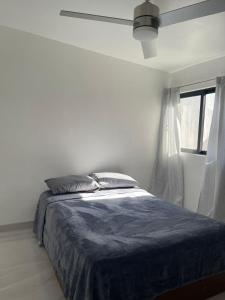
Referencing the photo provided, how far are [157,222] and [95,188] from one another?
105 cm

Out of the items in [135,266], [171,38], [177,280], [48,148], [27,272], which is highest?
[171,38]

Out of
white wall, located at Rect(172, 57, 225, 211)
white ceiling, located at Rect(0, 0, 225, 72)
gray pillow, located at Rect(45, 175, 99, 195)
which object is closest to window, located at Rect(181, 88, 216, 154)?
white wall, located at Rect(172, 57, 225, 211)

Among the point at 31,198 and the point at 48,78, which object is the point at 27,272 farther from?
the point at 48,78

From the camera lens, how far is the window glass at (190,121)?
3.45 m

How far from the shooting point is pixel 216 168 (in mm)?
2873

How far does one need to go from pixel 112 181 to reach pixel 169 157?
1114 millimetres

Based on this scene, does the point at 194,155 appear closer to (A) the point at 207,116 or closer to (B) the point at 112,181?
(A) the point at 207,116

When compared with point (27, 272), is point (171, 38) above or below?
above

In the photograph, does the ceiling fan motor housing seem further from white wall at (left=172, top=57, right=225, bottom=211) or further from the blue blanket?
white wall at (left=172, top=57, right=225, bottom=211)

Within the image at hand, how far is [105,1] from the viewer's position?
77.0 inches

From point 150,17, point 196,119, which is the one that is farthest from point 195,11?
point 196,119

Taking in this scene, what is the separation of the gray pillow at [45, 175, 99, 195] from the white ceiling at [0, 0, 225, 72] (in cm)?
164

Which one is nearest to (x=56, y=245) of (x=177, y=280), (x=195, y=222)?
(x=177, y=280)

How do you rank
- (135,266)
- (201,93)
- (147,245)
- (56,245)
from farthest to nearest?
(201,93)
(56,245)
(147,245)
(135,266)
